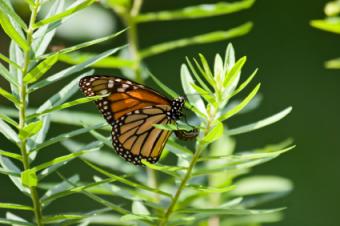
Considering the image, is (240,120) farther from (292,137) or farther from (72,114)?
(72,114)

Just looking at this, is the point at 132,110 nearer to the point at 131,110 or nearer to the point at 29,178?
the point at 131,110

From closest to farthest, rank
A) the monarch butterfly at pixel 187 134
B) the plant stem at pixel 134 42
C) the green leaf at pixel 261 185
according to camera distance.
A: the monarch butterfly at pixel 187 134 < the plant stem at pixel 134 42 < the green leaf at pixel 261 185

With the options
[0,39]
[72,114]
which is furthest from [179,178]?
[0,39]

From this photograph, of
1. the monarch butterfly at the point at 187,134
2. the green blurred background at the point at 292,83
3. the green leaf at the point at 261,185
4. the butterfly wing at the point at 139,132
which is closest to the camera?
the monarch butterfly at the point at 187,134

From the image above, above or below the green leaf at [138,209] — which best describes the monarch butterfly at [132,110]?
above

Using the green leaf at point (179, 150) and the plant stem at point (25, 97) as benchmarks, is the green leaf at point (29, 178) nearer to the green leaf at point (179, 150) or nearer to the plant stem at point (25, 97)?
the plant stem at point (25, 97)

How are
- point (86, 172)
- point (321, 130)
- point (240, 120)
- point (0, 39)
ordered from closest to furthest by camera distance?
point (0, 39) → point (86, 172) → point (240, 120) → point (321, 130)

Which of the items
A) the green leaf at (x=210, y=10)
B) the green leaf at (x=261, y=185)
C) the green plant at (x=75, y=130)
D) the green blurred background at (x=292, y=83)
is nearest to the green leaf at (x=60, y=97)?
the green plant at (x=75, y=130)

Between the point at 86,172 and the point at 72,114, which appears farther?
the point at 86,172

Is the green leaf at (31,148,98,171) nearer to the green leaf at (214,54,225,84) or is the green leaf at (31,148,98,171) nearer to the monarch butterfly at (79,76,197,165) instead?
the green leaf at (214,54,225,84)
